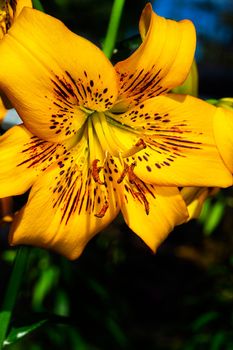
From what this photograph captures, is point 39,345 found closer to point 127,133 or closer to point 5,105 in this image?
→ point 127,133

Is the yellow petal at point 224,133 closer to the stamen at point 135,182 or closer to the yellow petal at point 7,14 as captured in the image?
the stamen at point 135,182

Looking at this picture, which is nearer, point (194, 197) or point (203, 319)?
point (194, 197)

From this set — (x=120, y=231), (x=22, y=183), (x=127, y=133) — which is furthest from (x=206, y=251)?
(x=22, y=183)

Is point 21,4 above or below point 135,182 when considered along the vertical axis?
above

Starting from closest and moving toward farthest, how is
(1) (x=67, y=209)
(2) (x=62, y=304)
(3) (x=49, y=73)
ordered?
1. (3) (x=49, y=73)
2. (1) (x=67, y=209)
3. (2) (x=62, y=304)

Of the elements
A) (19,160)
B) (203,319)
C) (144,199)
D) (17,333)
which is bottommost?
(203,319)

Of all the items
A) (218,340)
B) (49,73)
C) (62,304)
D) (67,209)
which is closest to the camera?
(49,73)

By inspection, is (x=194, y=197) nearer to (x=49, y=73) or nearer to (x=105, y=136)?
(x=105, y=136)

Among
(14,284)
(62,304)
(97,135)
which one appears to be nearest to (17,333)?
(14,284)
